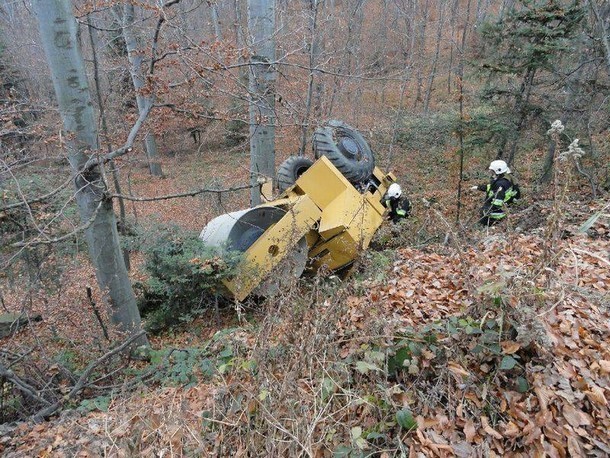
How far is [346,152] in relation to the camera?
299 inches

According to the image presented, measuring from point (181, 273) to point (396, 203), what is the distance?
15.9 feet

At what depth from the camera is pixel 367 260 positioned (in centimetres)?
541

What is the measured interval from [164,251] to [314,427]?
14.8 ft

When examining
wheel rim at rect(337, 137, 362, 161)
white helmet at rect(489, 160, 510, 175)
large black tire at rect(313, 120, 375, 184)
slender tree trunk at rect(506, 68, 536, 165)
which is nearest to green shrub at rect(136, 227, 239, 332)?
large black tire at rect(313, 120, 375, 184)

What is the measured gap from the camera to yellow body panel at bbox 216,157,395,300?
5.77m

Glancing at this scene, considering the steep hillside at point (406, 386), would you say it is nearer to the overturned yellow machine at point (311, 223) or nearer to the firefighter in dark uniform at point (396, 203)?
the overturned yellow machine at point (311, 223)

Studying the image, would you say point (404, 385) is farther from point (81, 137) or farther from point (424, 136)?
point (424, 136)

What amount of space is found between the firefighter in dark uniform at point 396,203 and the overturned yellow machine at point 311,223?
876mm

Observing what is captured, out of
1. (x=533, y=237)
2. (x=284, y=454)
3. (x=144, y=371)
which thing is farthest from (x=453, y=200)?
(x=284, y=454)

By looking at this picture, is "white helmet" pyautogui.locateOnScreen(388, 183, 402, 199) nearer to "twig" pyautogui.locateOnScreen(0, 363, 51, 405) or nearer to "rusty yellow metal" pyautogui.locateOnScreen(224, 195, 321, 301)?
"rusty yellow metal" pyautogui.locateOnScreen(224, 195, 321, 301)

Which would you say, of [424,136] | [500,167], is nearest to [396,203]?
[500,167]

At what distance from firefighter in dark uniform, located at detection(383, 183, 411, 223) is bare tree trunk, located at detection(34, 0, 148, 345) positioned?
220 inches

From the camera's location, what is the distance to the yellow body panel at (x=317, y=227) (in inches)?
227

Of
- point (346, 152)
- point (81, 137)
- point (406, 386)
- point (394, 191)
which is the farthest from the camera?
point (394, 191)
